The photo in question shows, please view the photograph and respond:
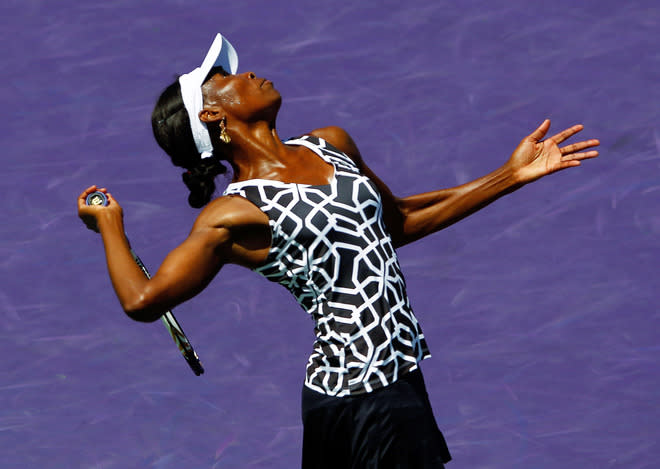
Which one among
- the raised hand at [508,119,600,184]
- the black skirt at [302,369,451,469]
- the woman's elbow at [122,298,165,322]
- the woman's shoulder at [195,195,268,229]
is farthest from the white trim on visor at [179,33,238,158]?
the raised hand at [508,119,600,184]

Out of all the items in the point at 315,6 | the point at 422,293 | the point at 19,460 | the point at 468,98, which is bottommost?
the point at 19,460

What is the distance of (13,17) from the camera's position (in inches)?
245

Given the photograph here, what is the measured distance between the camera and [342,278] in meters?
3.57

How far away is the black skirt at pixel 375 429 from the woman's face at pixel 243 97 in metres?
0.76

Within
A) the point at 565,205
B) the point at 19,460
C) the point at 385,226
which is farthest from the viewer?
the point at 565,205

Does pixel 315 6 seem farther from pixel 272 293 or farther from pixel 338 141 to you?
pixel 338 141

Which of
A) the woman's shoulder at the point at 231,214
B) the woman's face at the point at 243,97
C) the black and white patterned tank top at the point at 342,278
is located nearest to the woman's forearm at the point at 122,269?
the woman's shoulder at the point at 231,214

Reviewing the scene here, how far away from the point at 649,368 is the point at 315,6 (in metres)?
2.18

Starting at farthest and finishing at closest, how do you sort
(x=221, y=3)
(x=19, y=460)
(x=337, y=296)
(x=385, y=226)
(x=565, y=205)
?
(x=221, y=3)
(x=565, y=205)
(x=19, y=460)
(x=385, y=226)
(x=337, y=296)

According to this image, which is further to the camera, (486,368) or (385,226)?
(486,368)

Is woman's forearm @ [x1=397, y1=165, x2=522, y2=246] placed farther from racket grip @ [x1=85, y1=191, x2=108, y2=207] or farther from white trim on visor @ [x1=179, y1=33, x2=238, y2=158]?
racket grip @ [x1=85, y1=191, x2=108, y2=207]

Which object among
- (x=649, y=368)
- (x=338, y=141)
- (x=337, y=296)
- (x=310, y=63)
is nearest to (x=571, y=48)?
(x=310, y=63)

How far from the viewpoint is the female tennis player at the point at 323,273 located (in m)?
3.51

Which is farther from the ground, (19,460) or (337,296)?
(337,296)
